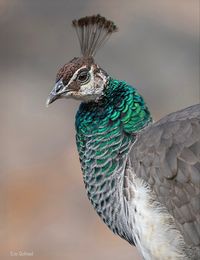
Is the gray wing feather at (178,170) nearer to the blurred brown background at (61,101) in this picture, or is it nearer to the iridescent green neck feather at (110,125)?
the iridescent green neck feather at (110,125)

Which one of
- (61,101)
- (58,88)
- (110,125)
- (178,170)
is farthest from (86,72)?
(61,101)

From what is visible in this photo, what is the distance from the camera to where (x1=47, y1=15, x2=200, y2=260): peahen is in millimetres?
3510

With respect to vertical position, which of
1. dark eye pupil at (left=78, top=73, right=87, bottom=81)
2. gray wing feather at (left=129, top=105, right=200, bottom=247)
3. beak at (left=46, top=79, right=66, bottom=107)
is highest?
dark eye pupil at (left=78, top=73, right=87, bottom=81)

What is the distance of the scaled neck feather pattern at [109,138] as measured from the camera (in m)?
3.85

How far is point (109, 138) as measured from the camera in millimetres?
3916

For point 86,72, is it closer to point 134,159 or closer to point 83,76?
point 83,76

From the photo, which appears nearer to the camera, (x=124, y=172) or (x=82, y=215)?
(x=124, y=172)

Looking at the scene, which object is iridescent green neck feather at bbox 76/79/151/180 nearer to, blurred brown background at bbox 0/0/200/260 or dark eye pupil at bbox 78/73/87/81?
dark eye pupil at bbox 78/73/87/81

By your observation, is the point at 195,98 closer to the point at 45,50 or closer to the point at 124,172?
the point at 45,50

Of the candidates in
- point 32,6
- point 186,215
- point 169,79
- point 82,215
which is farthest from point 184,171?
point 32,6

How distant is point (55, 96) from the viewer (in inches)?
152

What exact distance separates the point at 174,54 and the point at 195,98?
778 millimetres

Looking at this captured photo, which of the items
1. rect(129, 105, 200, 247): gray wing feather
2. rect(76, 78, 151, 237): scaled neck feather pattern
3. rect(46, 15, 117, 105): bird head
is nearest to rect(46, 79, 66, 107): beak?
rect(46, 15, 117, 105): bird head

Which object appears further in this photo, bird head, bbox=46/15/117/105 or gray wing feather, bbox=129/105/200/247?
bird head, bbox=46/15/117/105
